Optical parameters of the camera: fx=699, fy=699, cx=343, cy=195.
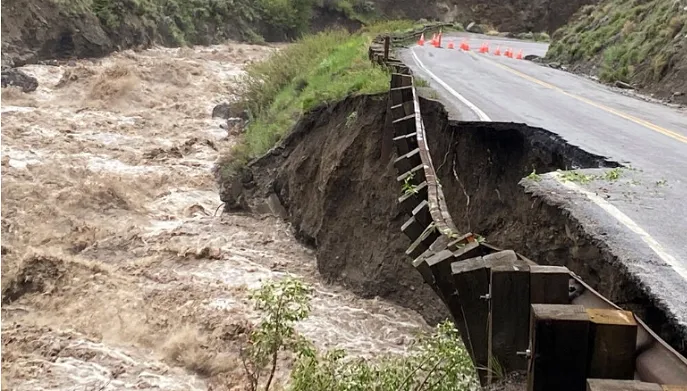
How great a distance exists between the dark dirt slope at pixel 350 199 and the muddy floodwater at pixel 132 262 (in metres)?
0.36

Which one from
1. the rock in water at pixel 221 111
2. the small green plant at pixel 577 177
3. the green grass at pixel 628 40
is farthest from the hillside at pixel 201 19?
the small green plant at pixel 577 177

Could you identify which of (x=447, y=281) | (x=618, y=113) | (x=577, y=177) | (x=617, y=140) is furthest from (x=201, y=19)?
(x=447, y=281)

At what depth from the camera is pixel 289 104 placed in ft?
56.3

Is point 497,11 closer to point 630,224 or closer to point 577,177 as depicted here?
point 577,177

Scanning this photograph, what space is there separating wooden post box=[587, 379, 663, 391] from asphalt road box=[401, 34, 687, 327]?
73.8 inches

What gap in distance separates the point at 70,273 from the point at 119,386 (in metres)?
4.01

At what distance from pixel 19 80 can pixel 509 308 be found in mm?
25249

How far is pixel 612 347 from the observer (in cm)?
253

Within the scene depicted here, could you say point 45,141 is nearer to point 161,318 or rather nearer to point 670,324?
point 161,318

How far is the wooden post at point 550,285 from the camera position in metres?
2.86

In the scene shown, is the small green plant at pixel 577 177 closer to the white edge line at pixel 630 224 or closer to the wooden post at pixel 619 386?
the white edge line at pixel 630 224

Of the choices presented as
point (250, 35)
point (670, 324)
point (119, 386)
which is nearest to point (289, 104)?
point (119, 386)

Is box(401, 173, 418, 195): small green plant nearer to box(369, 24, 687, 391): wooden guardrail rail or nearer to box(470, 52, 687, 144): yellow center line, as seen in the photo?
box(369, 24, 687, 391): wooden guardrail rail

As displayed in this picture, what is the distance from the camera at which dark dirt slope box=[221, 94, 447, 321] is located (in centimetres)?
1057
